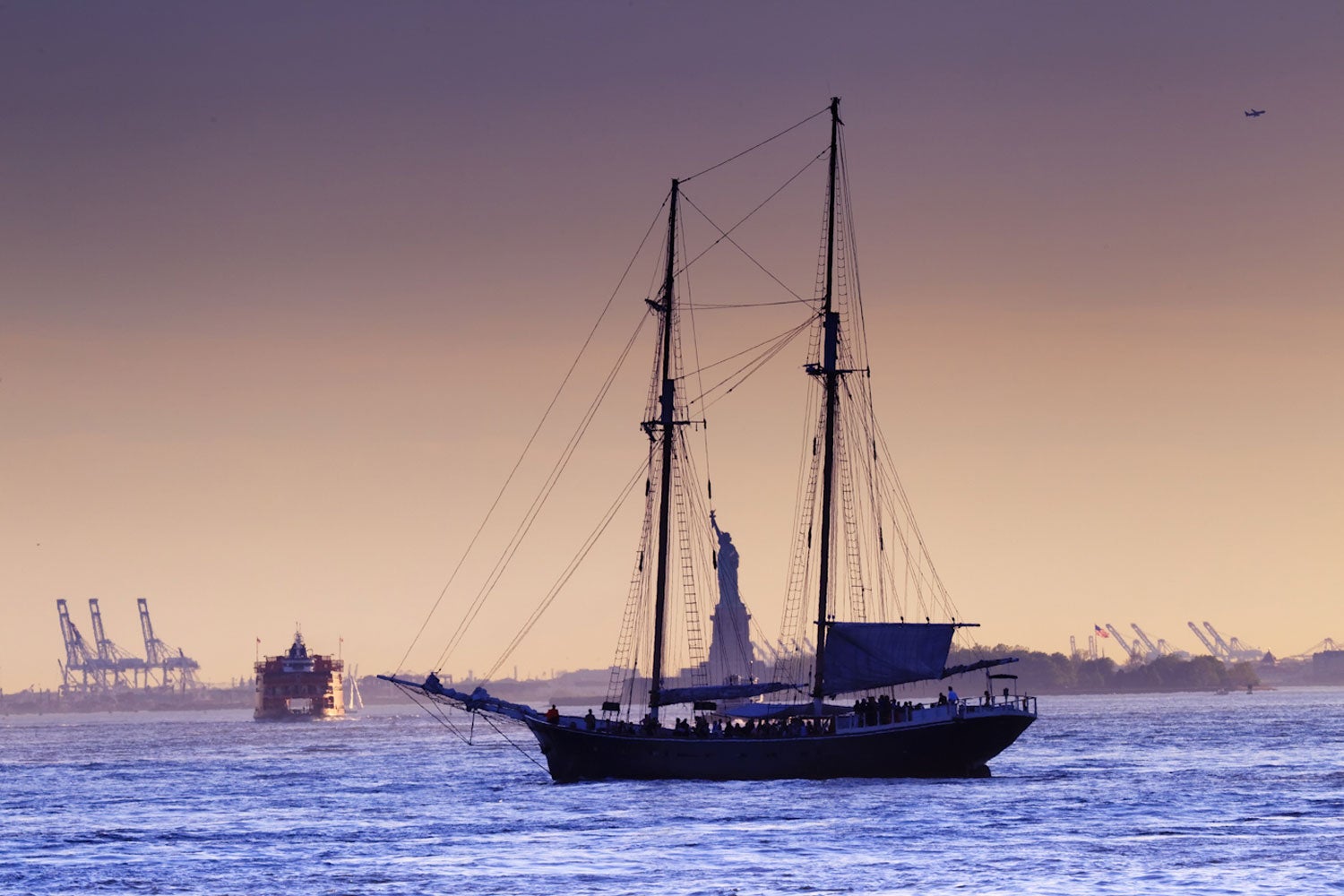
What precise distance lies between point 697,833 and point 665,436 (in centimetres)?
3131

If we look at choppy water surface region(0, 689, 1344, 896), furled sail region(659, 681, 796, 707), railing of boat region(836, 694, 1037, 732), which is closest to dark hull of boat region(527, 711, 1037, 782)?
railing of boat region(836, 694, 1037, 732)

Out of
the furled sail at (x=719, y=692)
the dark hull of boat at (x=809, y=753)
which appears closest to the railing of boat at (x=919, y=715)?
the dark hull of boat at (x=809, y=753)

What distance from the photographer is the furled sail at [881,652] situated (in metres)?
95.1

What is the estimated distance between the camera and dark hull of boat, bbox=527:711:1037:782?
88812 millimetres

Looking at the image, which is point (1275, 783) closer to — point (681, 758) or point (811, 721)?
point (811, 721)

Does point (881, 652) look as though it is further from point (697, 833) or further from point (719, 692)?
point (697, 833)

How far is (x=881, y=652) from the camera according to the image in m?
95.2

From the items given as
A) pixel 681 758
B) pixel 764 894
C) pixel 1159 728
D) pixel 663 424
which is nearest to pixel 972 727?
pixel 681 758

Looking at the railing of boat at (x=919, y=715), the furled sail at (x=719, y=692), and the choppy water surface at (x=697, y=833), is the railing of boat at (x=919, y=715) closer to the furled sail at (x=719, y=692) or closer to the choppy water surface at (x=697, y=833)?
the choppy water surface at (x=697, y=833)

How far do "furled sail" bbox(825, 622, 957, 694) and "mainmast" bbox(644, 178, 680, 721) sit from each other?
27.3ft

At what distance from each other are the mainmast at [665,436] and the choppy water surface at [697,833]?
287 inches

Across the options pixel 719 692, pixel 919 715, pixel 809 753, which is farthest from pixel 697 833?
pixel 719 692

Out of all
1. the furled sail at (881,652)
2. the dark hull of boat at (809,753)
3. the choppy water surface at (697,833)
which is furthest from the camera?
the furled sail at (881,652)

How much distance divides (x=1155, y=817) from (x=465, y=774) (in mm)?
54226
